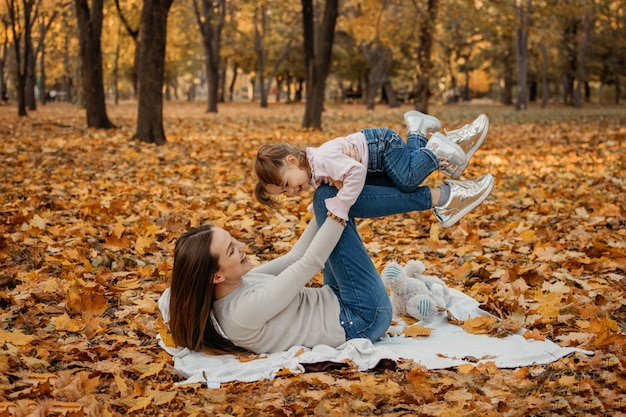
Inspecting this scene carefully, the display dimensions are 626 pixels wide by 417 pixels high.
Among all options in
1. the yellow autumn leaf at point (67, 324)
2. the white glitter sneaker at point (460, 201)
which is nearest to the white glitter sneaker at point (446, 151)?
the white glitter sneaker at point (460, 201)

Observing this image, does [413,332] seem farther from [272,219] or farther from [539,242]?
[272,219]

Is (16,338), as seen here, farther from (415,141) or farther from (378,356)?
(415,141)

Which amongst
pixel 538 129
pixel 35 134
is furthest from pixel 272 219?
pixel 538 129

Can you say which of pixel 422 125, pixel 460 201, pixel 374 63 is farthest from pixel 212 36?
pixel 460 201

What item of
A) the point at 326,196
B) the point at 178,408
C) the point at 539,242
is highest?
the point at 326,196

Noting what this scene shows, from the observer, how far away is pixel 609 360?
120 inches

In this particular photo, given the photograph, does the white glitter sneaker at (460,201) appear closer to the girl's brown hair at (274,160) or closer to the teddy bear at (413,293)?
the teddy bear at (413,293)

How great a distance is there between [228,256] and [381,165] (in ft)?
3.68

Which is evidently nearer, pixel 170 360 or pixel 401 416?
pixel 401 416

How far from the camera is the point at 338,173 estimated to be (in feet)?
10.8

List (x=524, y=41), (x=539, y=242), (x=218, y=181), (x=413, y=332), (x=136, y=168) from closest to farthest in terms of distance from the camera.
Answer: (x=413, y=332), (x=539, y=242), (x=218, y=181), (x=136, y=168), (x=524, y=41)

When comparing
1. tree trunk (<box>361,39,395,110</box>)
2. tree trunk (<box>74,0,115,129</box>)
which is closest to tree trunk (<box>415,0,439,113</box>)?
tree trunk (<box>74,0,115,129</box>)

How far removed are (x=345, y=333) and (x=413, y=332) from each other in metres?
0.43

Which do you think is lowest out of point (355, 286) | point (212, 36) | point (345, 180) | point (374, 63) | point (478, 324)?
point (478, 324)
